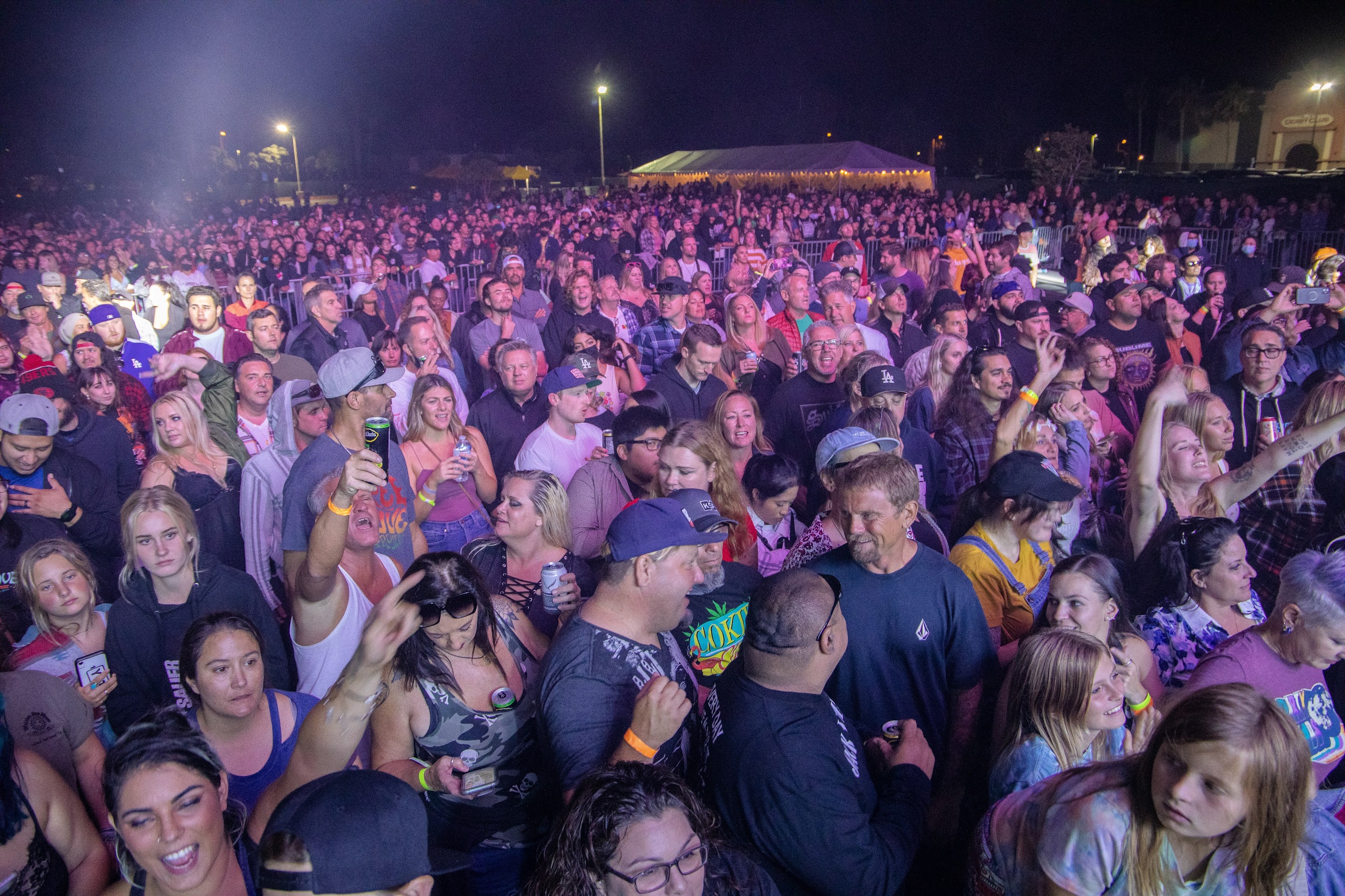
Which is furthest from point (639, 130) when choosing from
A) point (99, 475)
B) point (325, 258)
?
point (99, 475)

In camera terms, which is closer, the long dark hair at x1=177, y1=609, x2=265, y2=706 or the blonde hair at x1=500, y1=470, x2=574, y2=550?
the long dark hair at x1=177, y1=609, x2=265, y2=706

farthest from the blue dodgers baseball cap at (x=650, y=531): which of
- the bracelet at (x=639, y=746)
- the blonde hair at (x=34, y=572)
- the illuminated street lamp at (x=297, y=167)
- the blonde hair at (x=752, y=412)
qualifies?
the illuminated street lamp at (x=297, y=167)

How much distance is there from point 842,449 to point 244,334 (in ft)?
17.9

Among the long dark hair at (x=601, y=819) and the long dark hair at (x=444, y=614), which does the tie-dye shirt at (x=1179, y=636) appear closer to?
the long dark hair at (x=601, y=819)

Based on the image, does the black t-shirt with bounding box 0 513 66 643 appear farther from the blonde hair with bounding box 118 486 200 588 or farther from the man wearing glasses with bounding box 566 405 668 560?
the man wearing glasses with bounding box 566 405 668 560

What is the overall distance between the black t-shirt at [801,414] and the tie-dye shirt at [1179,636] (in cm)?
217

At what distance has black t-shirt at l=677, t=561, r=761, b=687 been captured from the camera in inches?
120

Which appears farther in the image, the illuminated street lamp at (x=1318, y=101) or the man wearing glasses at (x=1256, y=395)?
the illuminated street lamp at (x=1318, y=101)

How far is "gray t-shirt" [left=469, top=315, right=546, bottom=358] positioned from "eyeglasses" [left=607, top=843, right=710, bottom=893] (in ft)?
17.8

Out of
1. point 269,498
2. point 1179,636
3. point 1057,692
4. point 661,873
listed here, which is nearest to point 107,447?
point 269,498

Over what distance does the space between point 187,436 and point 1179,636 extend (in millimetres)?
4599

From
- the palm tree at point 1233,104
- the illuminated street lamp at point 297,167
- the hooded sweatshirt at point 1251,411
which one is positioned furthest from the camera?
the illuminated street lamp at point 297,167

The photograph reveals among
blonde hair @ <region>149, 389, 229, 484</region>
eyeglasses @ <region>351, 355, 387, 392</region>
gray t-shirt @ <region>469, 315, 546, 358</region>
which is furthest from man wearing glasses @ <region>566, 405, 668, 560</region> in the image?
gray t-shirt @ <region>469, 315, 546, 358</region>

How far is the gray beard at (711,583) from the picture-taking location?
3.04 metres
